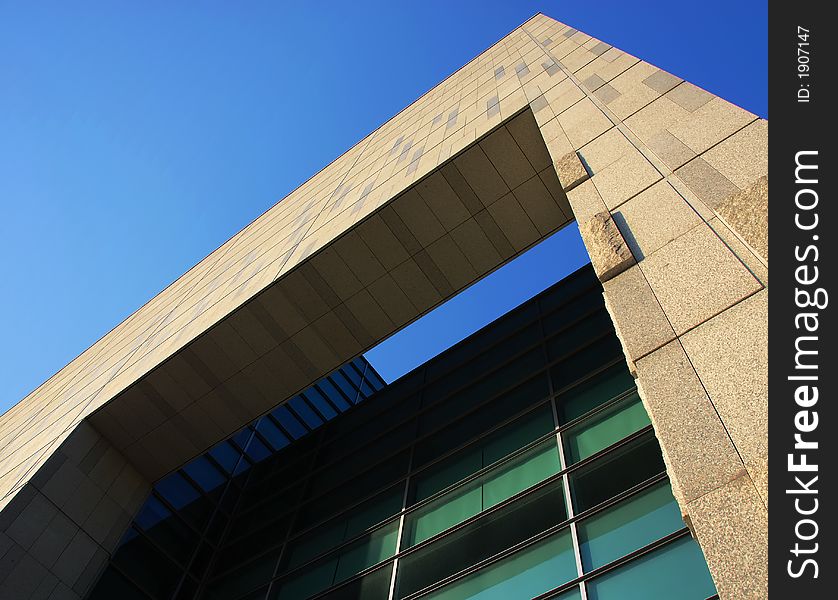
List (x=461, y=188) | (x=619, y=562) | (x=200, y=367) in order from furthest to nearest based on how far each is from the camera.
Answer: (x=200, y=367)
(x=461, y=188)
(x=619, y=562)

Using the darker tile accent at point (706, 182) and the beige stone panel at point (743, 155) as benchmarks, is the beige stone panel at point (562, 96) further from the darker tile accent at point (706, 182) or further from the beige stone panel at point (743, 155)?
the darker tile accent at point (706, 182)

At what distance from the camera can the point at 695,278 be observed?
5555 mm

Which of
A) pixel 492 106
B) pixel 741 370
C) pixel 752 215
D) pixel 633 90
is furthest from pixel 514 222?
pixel 741 370

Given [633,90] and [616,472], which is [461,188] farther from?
[616,472]

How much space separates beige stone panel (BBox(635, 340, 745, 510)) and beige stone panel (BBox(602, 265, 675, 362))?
0.42 ft

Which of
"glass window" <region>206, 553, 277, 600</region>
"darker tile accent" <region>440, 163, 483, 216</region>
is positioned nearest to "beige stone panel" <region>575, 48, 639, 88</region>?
"darker tile accent" <region>440, 163, 483, 216</region>

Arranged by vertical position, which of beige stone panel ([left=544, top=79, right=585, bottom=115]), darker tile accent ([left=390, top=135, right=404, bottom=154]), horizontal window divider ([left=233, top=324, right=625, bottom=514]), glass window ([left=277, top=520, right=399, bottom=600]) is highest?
beige stone panel ([left=544, top=79, right=585, bottom=115])

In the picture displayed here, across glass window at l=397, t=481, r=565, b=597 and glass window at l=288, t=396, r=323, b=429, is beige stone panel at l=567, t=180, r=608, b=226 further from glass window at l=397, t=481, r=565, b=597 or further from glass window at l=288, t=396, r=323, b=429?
glass window at l=288, t=396, r=323, b=429

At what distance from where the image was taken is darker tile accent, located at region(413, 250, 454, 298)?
14.2 meters

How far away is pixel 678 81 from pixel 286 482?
1276 centimetres

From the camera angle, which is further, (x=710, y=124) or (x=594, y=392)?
(x=594, y=392)

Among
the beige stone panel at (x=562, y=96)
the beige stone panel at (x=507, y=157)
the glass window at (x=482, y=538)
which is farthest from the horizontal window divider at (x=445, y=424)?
the beige stone panel at (x=562, y=96)

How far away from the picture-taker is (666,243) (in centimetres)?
618

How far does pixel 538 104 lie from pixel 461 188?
2.26m
